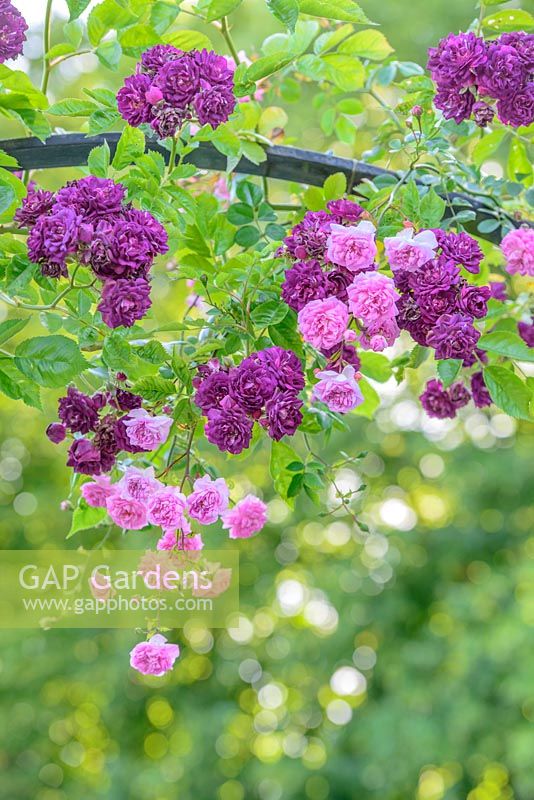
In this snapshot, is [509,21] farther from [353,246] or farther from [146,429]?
[146,429]

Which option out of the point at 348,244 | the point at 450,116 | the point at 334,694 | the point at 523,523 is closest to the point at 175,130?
the point at 348,244

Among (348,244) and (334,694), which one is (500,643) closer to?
(334,694)

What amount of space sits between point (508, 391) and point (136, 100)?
537mm

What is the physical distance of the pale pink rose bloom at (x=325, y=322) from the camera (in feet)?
3.28

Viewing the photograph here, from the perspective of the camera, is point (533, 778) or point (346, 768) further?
point (346, 768)

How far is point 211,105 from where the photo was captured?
106cm

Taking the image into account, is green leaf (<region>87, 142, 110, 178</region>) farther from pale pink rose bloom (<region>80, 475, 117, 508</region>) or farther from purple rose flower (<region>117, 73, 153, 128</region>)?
pale pink rose bloom (<region>80, 475, 117, 508</region>)

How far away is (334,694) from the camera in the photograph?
6.15 m

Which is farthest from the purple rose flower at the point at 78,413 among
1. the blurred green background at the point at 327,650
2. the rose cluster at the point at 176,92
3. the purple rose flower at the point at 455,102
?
the blurred green background at the point at 327,650

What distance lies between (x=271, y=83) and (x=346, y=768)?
4.64 metres

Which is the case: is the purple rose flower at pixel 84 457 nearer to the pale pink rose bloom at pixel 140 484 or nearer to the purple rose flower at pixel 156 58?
the pale pink rose bloom at pixel 140 484

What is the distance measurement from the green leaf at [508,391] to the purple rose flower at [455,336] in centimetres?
13

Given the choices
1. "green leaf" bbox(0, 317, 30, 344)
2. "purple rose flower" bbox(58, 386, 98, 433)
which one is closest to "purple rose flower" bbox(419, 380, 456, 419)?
"purple rose flower" bbox(58, 386, 98, 433)

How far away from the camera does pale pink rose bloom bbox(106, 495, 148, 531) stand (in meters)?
1.17
